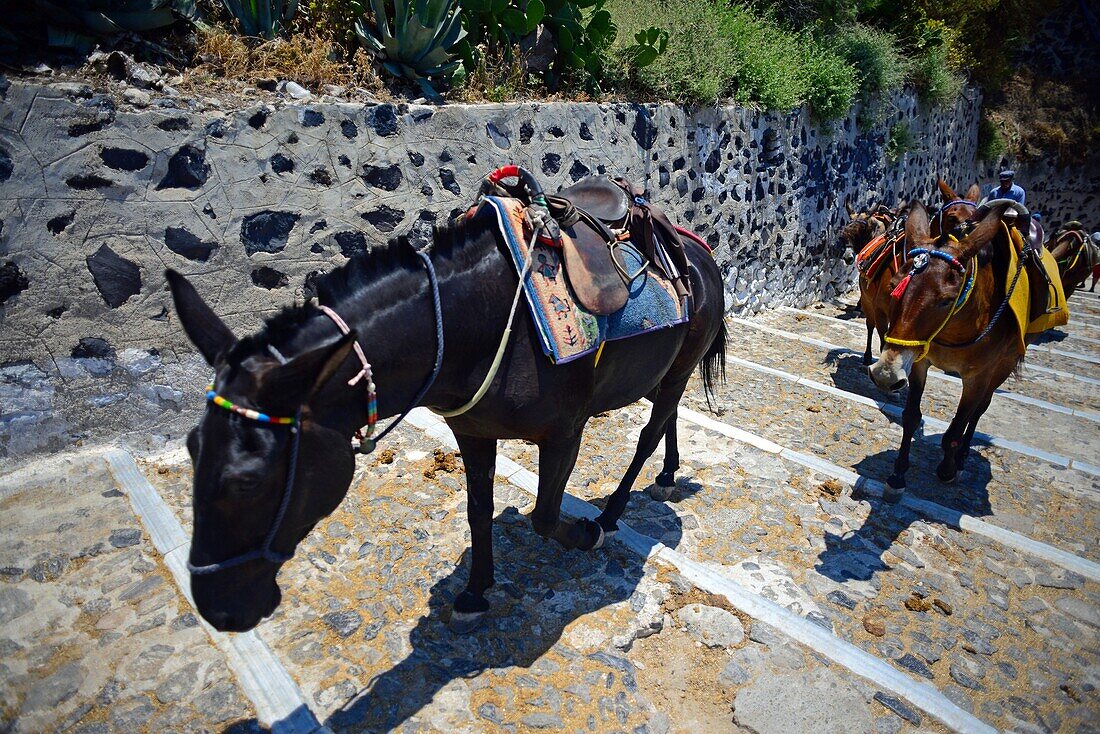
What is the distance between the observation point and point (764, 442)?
16.3 ft

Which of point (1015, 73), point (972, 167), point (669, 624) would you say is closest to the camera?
point (669, 624)

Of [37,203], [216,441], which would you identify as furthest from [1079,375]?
[37,203]

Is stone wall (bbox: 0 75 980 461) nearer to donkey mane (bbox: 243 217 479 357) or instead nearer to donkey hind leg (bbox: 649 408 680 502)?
donkey mane (bbox: 243 217 479 357)

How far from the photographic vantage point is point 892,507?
4.25 metres

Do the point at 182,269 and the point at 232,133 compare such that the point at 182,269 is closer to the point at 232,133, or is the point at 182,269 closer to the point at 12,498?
the point at 232,133

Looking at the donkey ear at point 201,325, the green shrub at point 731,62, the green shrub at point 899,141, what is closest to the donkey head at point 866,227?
the green shrub at point 731,62

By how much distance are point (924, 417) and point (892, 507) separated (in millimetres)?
2013

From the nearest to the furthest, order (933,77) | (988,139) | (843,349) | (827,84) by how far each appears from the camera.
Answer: (843,349), (827,84), (933,77), (988,139)

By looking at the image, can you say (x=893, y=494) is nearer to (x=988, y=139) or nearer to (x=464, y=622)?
(x=464, y=622)

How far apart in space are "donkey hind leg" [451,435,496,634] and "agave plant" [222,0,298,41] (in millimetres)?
3927

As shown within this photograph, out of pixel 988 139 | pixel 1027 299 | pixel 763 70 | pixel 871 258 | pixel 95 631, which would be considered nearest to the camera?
pixel 95 631

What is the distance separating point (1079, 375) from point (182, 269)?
974cm

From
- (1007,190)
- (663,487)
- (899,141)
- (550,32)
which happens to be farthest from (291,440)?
(899,141)

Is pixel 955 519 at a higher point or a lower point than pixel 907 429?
lower
